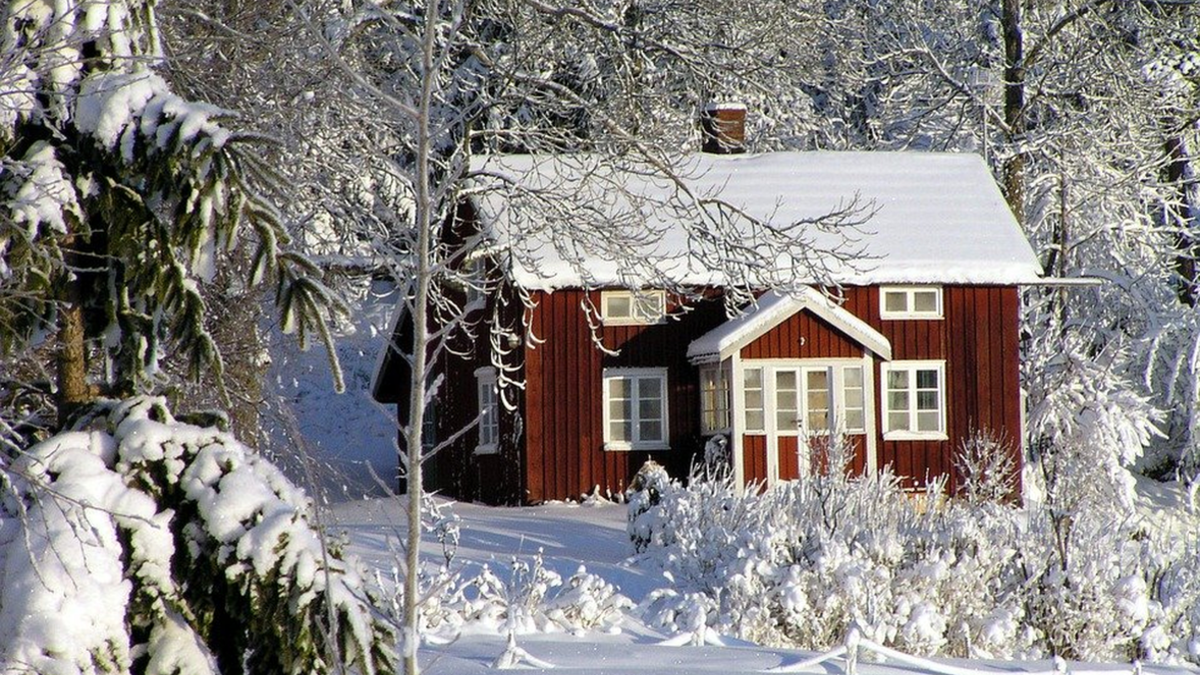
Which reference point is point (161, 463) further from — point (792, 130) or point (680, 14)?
point (792, 130)

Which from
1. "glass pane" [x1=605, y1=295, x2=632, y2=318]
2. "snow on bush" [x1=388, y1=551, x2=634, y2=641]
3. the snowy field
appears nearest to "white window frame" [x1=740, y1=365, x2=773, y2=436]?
"glass pane" [x1=605, y1=295, x2=632, y2=318]

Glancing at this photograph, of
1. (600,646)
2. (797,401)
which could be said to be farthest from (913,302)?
(600,646)

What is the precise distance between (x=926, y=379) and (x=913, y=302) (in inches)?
44.9

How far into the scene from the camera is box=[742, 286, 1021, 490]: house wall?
71.9ft

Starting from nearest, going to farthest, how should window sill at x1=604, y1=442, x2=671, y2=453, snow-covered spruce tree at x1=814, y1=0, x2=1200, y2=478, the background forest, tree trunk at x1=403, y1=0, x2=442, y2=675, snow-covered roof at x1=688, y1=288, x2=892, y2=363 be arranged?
tree trunk at x1=403, y1=0, x2=442, y2=675 < the background forest < snow-covered roof at x1=688, y1=288, x2=892, y2=363 < window sill at x1=604, y1=442, x2=671, y2=453 < snow-covered spruce tree at x1=814, y1=0, x2=1200, y2=478

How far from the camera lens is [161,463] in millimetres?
3406

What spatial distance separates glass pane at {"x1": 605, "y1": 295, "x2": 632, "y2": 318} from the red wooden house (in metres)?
0.02

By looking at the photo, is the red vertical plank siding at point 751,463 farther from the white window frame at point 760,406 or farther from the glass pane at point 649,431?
the glass pane at point 649,431

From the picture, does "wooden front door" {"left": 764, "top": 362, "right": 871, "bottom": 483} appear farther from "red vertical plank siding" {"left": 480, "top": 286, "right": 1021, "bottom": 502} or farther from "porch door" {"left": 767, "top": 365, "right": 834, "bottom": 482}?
"red vertical plank siding" {"left": 480, "top": 286, "right": 1021, "bottom": 502}

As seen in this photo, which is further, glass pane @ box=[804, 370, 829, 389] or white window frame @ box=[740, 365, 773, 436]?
glass pane @ box=[804, 370, 829, 389]

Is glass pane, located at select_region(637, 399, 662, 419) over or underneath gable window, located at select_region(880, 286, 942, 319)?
underneath

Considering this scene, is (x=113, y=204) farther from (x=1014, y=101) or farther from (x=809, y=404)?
(x=1014, y=101)

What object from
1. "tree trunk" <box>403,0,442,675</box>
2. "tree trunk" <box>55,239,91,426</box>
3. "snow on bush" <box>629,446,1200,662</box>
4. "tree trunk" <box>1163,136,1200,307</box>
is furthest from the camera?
"tree trunk" <box>1163,136,1200,307</box>

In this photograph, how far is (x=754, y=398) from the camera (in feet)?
→ 70.0
